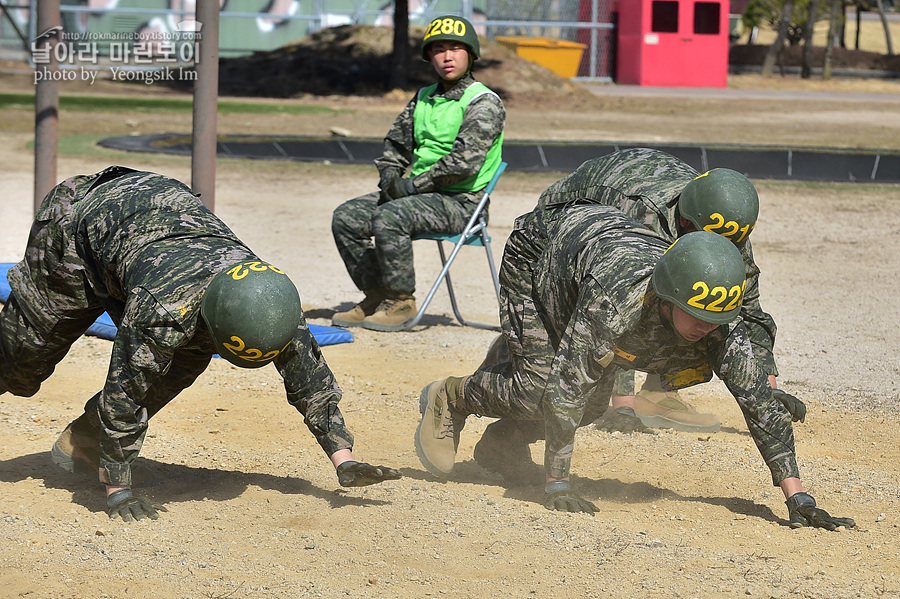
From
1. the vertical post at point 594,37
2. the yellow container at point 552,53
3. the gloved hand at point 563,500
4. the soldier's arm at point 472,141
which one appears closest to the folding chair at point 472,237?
the soldier's arm at point 472,141

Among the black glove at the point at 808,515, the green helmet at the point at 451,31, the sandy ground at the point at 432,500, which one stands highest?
the green helmet at the point at 451,31

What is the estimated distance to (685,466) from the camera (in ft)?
16.8

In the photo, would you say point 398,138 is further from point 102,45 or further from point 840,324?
point 102,45

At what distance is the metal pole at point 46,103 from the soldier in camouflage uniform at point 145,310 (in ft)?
14.5

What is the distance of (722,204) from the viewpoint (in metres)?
4.58

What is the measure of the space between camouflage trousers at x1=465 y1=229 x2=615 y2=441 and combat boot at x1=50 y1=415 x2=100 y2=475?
5.10 ft

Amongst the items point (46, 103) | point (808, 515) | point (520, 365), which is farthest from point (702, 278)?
point (46, 103)

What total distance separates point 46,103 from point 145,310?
5321 mm

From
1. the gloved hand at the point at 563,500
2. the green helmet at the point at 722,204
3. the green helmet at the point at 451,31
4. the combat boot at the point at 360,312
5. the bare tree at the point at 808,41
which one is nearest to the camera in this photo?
the gloved hand at the point at 563,500

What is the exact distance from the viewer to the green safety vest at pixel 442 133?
7.26 metres

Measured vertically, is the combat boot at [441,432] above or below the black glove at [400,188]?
below

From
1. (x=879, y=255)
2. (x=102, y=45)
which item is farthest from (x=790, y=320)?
(x=102, y=45)

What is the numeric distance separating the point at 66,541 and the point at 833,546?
2751mm

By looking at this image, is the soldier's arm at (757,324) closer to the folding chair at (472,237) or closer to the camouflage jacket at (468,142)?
the folding chair at (472,237)
